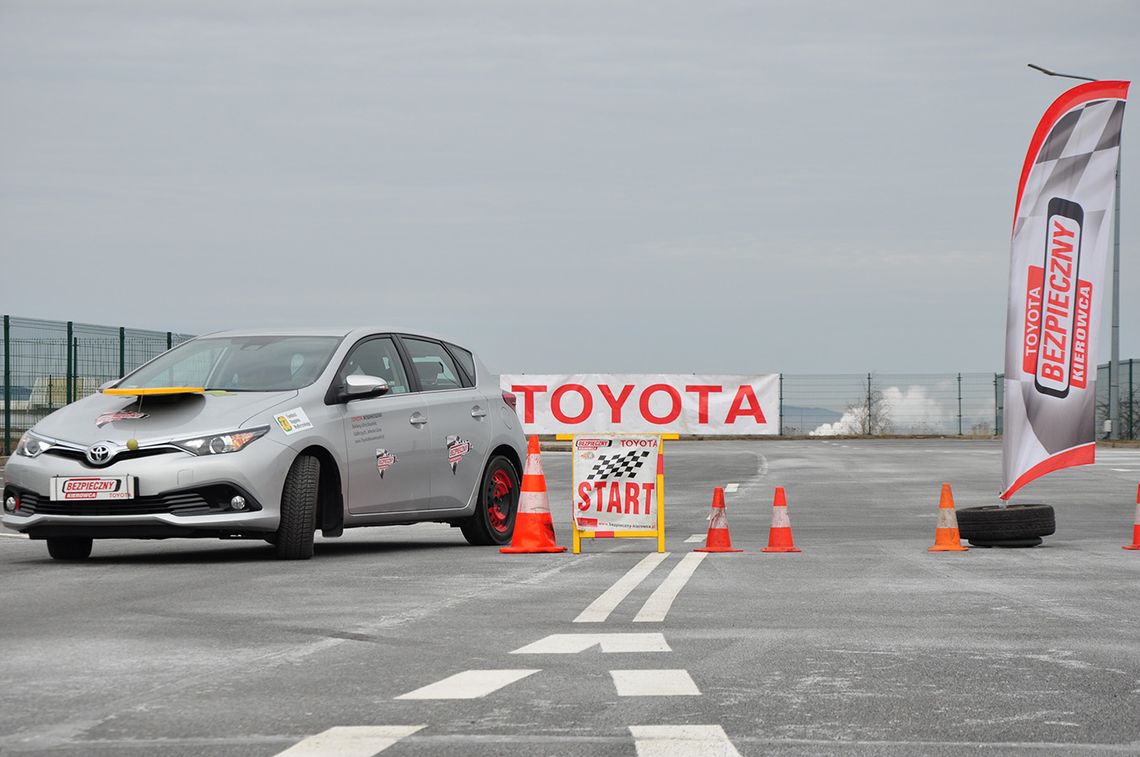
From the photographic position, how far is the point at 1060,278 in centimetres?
1458

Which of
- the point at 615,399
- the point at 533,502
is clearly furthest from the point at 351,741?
the point at 615,399

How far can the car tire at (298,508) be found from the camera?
38.9 feet

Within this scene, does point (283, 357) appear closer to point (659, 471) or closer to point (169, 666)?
point (659, 471)

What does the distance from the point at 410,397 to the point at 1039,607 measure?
18.7ft

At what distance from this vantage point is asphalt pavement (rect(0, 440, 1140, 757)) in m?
5.32

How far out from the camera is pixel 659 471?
1336 centimetres

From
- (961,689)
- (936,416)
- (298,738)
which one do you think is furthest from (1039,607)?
(936,416)

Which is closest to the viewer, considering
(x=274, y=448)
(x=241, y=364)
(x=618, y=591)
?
(x=618, y=591)

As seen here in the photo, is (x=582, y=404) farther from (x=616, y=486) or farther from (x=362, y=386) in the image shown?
(x=362, y=386)

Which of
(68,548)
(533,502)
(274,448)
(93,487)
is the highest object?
(274,448)

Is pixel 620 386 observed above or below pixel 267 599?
above

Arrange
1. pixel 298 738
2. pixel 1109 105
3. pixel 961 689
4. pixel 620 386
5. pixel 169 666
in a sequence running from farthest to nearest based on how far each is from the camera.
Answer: pixel 620 386, pixel 1109 105, pixel 169 666, pixel 961 689, pixel 298 738

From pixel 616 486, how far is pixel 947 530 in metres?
2.60

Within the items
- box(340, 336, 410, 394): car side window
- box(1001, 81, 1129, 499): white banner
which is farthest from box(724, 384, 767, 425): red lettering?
box(340, 336, 410, 394): car side window
